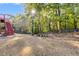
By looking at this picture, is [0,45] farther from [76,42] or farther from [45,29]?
[76,42]

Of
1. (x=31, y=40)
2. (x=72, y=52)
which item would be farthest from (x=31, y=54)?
(x=72, y=52)

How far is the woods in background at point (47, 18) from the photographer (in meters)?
1.76

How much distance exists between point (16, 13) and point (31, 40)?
11.2 inches

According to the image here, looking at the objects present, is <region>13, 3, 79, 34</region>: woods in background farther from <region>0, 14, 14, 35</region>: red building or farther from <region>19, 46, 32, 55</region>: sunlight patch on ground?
<region>19, 46, 32, 55</region>: sunlight patch on ground

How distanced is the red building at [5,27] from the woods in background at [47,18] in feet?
0.15

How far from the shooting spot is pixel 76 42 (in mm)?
1764

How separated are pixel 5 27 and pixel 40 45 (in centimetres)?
36

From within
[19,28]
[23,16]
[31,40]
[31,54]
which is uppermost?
[23,16]

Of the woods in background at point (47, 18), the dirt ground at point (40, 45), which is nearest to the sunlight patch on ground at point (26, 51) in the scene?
the dirt ground at point (40, 45)

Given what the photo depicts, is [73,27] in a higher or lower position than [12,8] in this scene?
lower

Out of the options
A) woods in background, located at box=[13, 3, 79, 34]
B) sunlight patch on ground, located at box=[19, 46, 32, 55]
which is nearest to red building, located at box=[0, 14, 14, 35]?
woods in background, located at box=[13, 3, 79, 34]

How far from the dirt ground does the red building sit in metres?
0.05

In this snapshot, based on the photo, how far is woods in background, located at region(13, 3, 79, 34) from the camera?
1765 mm

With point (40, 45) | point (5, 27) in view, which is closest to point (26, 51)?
point (40, 45)
